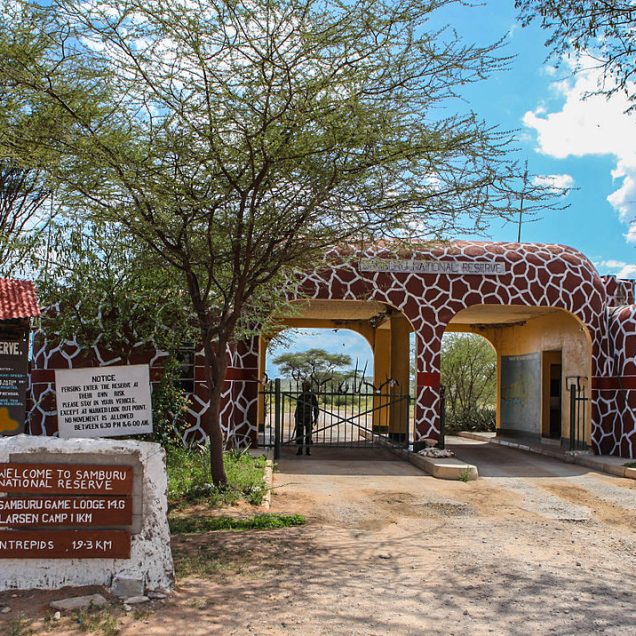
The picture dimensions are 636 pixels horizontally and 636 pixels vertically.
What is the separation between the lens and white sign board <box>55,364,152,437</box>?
8094mm

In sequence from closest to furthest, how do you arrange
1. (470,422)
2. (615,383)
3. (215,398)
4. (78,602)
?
(78,602) < (215,398) < (615,383) < (470,422)

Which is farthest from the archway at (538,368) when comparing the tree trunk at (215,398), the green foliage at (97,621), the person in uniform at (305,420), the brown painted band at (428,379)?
the green foliage at (97,621)

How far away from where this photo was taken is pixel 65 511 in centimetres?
566

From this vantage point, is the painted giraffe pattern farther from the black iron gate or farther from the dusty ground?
the dusty ground

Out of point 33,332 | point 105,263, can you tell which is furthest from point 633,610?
point 33,332

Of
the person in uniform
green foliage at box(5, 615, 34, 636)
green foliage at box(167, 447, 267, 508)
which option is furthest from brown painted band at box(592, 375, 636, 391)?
green foliage at box(5, 615, 34, 636)

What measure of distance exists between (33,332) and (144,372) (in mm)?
4865

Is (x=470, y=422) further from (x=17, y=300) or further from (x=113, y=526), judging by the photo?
(x=113, y=526)

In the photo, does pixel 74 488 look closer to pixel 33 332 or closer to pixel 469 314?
pixel 33 332

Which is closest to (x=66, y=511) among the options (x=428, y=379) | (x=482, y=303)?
(x=428, y=379)

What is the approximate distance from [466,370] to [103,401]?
63.9 feet

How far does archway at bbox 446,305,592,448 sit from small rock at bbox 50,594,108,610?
1190 cm

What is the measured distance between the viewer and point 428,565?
6641 mm

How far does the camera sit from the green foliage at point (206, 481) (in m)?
9.07
